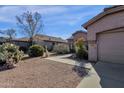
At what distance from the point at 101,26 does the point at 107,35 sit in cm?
78

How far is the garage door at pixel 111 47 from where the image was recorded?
32.0 feet

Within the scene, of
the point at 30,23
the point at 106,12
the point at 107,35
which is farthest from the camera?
the point at 30,23

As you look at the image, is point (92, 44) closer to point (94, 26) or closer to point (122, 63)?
point (94, 26)

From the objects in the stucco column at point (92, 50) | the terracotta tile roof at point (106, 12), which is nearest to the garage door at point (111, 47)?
the stucco column at point (92, 50)

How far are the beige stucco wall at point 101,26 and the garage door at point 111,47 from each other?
419mm

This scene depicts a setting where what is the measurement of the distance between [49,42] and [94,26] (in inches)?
991

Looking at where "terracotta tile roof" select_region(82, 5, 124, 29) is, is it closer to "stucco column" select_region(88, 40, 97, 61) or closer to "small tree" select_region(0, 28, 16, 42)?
"stucco column" select_region(88, 40, 97, 61)

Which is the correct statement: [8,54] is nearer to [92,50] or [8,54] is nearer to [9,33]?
[92,50]

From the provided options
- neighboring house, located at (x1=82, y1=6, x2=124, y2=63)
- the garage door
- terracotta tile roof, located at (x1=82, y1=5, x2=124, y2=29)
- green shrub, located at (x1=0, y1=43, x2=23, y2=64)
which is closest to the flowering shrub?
green shrub, located at (x1=0, y1=43, x2=23, y2=64)

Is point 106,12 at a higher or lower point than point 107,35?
higher

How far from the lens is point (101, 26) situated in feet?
35.3

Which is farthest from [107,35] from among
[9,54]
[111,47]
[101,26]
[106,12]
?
[9,54]
